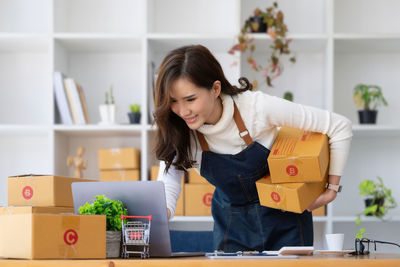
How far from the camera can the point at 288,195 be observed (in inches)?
66.1

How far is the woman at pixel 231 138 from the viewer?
1810mm

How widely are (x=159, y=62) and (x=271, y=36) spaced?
0.74 m

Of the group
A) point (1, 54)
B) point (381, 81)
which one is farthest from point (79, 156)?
point (381, 81)

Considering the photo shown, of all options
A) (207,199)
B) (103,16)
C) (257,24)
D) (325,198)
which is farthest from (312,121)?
(103,16)

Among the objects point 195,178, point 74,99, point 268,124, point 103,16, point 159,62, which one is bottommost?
point 195,178

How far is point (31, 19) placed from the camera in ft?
11.8

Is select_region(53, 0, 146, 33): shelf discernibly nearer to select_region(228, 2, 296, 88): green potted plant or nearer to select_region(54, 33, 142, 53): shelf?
select_region(54, 33, 142, 53): shelf

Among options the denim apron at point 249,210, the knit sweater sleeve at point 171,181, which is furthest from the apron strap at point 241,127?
the knit sweater sleeve at point 171,181

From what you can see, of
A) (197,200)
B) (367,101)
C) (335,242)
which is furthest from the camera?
(367,101)

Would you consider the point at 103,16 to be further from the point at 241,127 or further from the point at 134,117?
the point at 241,127

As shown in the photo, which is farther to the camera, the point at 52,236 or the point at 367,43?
the point at 367,43

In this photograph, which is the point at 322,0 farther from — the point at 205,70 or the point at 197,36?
the point at 205,70

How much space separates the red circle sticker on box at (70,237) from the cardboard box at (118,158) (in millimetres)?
1881

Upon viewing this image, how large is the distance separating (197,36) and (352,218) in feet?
4.33
